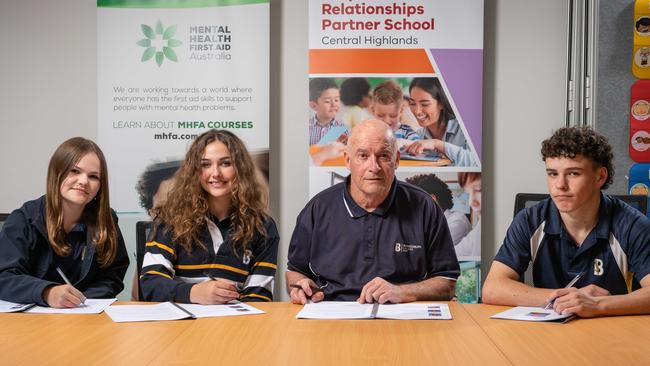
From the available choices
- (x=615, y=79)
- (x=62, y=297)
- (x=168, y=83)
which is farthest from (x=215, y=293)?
(x=615, y=79)

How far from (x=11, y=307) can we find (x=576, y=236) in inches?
72.0

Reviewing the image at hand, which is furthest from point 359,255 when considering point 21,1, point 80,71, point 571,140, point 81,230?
point 21,1

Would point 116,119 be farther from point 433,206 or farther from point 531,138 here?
point 531,138

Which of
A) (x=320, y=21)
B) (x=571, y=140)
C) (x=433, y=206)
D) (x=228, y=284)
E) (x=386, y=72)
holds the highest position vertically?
(x=320, y=21)

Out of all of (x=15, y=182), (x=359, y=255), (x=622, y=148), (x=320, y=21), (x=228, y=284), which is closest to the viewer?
(x=228, y=284)

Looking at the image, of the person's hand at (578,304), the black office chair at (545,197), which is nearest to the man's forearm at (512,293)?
the person's hand at (578,304)

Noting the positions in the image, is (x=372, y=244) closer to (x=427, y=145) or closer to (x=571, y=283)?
(x=571, y=283)

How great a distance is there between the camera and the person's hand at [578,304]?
1.78 metres

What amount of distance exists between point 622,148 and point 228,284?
2286mm

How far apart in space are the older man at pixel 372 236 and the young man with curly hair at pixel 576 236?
248mm

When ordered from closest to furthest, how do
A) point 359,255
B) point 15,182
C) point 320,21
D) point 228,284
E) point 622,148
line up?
point 228,284 < point 359,255 < point 622,148 < point 320,21 < point 15,182

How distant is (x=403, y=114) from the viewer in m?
3.52

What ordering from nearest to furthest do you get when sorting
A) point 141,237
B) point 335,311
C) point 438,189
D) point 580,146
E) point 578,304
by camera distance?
point 578,304 → point 335,311 → point 580,146 → point 141,237 → point 438,189

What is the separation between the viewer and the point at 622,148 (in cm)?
327
